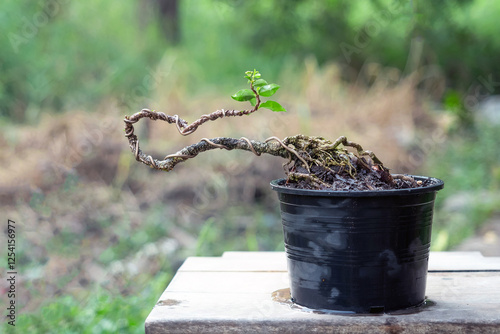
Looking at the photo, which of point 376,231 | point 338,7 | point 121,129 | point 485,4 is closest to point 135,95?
point 121,129

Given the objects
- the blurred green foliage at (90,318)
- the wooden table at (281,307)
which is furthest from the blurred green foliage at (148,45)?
the wooden table at (281,307)

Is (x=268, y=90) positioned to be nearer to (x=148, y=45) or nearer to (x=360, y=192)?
(x=360, y=192)

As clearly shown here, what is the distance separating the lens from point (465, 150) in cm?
528

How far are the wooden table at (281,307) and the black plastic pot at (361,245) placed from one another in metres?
0.04

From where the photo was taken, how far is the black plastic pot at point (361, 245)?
1.17 m

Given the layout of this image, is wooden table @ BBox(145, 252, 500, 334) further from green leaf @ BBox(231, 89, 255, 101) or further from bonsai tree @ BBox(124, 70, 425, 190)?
green leaf @ BBox(231, 89, 255, 101)

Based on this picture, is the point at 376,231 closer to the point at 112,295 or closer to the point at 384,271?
the point at 384,271

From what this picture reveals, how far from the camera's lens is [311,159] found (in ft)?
4.21

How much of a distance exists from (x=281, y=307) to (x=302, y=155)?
1.14ft

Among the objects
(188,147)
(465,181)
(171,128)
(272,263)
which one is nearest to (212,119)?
(188,147)

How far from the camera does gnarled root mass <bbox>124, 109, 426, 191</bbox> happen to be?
1.26 meters

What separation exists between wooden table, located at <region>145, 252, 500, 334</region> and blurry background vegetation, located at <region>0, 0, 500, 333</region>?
0.65 metres

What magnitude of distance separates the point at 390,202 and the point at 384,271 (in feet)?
0.49

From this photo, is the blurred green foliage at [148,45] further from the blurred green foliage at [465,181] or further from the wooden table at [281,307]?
the wooden table at [281,307]
